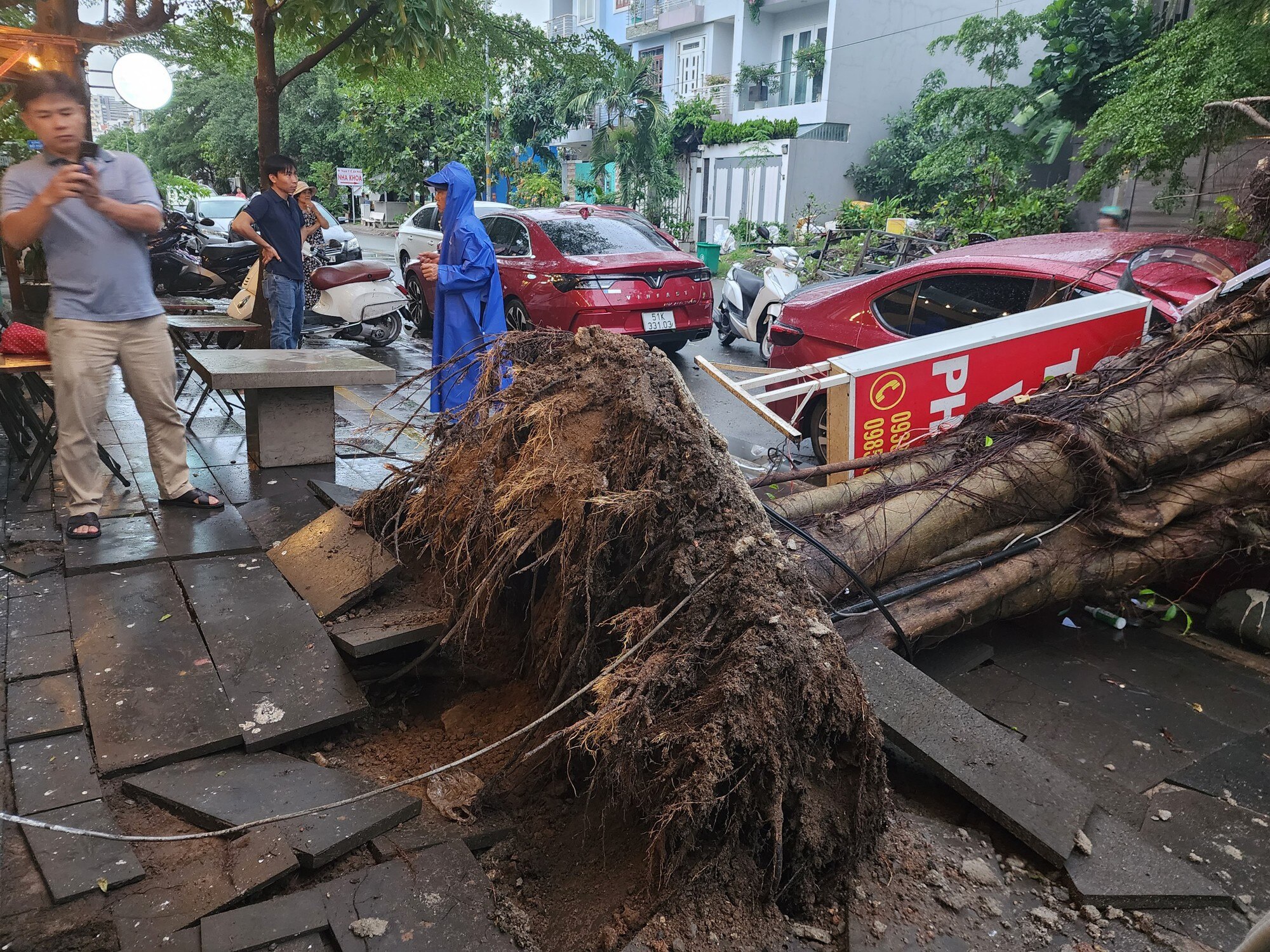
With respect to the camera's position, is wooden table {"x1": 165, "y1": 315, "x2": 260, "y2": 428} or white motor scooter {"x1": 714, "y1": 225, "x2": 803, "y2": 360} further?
white motor scooter {"x1": 714, "y1": 225, "x2": 803, "y2": 360}

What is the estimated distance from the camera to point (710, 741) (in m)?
2.36

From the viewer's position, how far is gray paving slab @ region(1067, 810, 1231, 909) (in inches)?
103

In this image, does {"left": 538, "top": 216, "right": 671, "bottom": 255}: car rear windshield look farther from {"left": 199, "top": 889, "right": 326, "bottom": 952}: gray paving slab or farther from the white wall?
the white wall

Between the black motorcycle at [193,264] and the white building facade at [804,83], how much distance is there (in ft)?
53.8

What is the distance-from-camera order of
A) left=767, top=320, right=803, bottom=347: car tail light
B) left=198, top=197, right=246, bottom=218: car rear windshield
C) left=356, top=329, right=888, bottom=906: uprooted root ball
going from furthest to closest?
left=198, top=197, right=246, bottom=218: car rear windshield, left=767, top=320, right=803, bottom=347: car tail light, left=356, top=329, right=888, bottom=906: uprooted root ball

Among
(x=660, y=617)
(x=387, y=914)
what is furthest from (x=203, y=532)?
(x=660, y=617)

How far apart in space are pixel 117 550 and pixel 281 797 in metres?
2.12

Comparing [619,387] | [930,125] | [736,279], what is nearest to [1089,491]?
[619,387]

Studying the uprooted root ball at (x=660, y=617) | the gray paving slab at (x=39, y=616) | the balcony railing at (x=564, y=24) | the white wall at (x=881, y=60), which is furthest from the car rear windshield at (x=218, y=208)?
the balcony railing at (x=564, y=24)

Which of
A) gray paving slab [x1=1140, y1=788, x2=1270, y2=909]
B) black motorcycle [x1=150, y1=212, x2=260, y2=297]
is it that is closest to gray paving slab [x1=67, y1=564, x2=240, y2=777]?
gray paving slab [x1=1140, y1=788, x2=1270, y2=909]

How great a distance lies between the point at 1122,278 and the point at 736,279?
19.9 ft

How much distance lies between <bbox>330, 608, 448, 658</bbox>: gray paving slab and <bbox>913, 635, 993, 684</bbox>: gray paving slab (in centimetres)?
221

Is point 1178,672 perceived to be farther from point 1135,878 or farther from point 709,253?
point 709,253

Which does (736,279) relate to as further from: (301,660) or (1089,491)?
(301,660)
